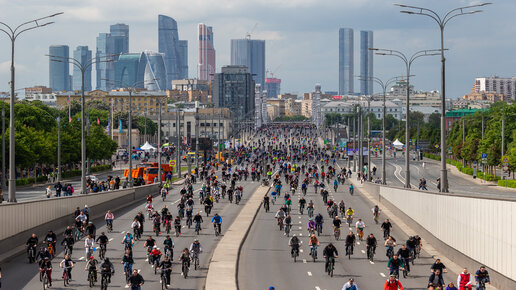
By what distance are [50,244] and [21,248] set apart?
7.52 feet

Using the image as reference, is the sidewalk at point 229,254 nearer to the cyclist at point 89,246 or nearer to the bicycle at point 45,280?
the cyclist at point 89,246

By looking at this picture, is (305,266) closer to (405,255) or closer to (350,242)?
(350,242)

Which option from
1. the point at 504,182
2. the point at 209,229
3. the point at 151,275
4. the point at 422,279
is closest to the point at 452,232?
the point at 422,279

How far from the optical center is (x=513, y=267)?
22.5 m

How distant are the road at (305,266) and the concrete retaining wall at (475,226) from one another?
1.29 m

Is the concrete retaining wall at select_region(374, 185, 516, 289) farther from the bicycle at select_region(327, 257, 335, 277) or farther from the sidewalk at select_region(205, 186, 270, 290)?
the sidewalk at select_region(205, 186, 270, 290)

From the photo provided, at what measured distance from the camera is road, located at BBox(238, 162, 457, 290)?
25625mm

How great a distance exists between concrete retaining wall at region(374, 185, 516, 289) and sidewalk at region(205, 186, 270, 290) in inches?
315

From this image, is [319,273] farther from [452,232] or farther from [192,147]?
[192,147]

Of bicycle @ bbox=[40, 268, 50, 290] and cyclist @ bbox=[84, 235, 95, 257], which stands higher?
cyclist @ bbox=[84, 235, 95, 257]

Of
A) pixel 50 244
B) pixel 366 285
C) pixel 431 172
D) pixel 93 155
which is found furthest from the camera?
pixel 431 172

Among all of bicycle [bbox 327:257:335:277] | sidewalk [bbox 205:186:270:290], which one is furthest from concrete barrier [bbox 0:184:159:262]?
bicycle [bbox 327:257:335:277]

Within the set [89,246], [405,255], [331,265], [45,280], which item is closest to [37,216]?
[89,246]

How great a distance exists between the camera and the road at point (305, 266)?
1009 inches
